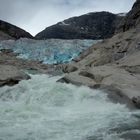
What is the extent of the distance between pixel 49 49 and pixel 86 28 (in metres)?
45.4

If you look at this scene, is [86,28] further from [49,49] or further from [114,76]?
[114,76]

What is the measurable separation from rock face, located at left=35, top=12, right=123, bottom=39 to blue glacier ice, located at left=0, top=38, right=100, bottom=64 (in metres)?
34.7

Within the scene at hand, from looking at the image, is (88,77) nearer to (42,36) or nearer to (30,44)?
(30,44)

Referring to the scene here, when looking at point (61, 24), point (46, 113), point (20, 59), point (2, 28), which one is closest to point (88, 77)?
point (46, 113)

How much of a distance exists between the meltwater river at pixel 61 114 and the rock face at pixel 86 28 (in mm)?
67174

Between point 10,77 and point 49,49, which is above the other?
point 49,49

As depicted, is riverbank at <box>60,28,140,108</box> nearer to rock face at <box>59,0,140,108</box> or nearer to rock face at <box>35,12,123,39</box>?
rock face at <box>59,0,140,108</box>

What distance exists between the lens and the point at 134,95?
13.6m

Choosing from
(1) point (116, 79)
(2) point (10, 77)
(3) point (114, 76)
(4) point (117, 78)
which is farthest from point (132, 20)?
(1) point (116, 79)

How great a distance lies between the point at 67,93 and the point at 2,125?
14.9 ft

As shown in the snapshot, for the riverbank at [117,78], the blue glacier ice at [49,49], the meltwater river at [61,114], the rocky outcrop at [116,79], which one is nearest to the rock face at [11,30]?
the blue glacier ice at [49,49]

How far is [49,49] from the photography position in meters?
45.9

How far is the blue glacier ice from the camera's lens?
43.8m

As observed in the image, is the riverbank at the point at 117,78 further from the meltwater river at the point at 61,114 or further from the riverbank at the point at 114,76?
the meltwater river at the point at 61,114
